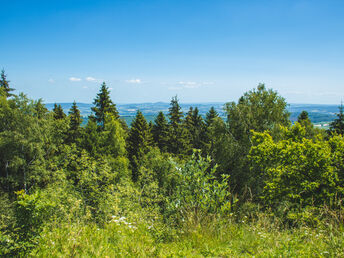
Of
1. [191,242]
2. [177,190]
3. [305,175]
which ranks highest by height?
[177,190]

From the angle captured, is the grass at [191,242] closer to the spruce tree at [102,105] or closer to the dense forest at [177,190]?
the dense forest at [177,190]

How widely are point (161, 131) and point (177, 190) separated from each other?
30.2m

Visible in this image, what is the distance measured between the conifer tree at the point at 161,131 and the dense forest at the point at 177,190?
23cm

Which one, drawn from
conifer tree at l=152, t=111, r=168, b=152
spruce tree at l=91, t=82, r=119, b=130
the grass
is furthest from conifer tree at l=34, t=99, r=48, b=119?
the grass

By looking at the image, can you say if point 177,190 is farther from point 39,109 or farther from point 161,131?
point 161,131

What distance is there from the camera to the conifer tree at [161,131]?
112 ft

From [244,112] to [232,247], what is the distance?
63.2 feet

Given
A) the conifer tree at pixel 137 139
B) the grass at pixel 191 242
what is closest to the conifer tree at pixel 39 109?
the conifer tree at pixel 137 139

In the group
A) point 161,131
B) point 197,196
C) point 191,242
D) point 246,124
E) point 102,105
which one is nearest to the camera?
point 191,242

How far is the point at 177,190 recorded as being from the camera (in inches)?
224

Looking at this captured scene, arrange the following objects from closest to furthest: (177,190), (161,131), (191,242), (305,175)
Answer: (191,242) < (177,190) < (305,175) < (161,131)

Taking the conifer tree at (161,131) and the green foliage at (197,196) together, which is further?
the conifer tree at (161,131)

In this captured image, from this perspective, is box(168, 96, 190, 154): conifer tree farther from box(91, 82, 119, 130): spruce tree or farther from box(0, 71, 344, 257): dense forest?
box(91, 82, 119, 130): spruce tree

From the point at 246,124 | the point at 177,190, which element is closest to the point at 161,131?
the point at 246,124
